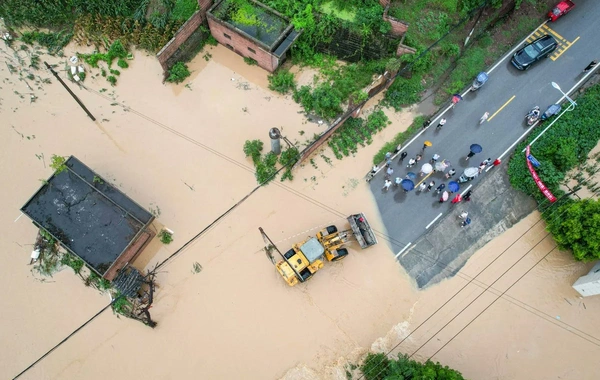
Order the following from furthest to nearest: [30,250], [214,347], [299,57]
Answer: [299,57]
[30,250]
[214,347]

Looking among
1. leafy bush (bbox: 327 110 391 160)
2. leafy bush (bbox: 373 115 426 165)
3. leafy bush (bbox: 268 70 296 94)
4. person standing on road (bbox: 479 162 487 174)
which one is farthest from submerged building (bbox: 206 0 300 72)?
person standing on road (bbox: 479 162 487 174)

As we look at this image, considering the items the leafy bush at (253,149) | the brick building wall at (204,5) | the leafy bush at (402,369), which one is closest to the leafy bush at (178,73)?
the brick building wall at (204,5)

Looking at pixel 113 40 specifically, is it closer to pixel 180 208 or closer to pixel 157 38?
pixel 157 38

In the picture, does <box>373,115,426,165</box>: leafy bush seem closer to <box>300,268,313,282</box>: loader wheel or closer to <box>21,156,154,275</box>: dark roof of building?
<box>300,268,313,282</box>: loader wheel

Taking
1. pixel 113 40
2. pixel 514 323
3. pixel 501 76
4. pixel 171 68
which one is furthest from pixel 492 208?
pixel 113 40

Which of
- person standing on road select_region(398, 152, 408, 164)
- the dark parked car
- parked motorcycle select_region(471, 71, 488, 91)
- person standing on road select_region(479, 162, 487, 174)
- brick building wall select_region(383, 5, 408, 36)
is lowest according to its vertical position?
person standing on road select_region(398, 152, 408, 164)

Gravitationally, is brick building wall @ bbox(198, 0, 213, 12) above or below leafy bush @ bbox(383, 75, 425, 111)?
below
